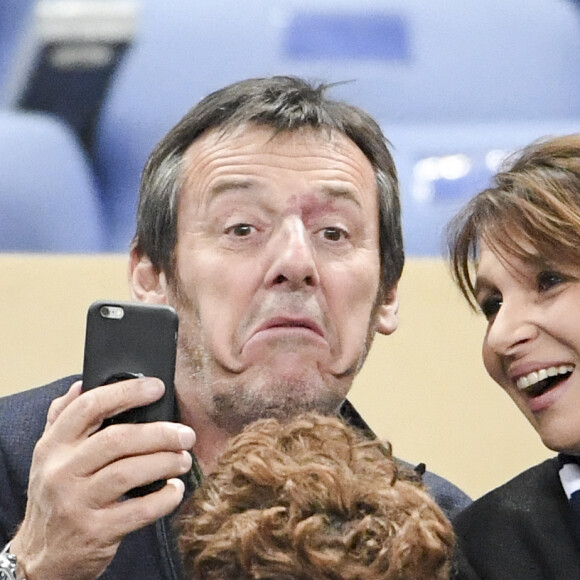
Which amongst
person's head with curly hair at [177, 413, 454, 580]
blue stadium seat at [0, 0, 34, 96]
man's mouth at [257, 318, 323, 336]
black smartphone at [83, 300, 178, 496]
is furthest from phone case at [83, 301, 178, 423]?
blue stadium seat at [0, 0, 34, 96]

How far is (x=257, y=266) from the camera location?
4.10 ft

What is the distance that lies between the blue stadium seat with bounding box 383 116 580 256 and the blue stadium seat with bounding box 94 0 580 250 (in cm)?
12

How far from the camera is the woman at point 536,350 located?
3.56ft

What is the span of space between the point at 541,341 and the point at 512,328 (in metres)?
0.03

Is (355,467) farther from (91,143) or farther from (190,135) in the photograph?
(91,143)

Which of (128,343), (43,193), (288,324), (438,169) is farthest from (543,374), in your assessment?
(43,193)

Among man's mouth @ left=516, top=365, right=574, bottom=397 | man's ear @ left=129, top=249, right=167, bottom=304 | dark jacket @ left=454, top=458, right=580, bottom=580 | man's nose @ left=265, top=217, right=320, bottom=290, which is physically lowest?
dark jacket @ left=454, top=458, right=580, bottom=580

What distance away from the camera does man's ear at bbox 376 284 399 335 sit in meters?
1.38

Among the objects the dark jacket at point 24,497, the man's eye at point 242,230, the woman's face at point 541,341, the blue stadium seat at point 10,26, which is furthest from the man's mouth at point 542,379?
the blue stadium seat at point 10,26

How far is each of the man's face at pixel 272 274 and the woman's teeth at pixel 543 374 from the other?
0.21 meters

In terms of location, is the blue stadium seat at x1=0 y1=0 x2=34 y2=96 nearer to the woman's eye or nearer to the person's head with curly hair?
the woman's eye

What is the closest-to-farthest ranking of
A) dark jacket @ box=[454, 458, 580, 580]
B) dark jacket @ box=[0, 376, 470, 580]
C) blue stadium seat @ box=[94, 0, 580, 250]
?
dark jacket @ box=[454, 458, 580, 580], dark jacket @ box=[0, 376, 470, 580], blue stadium seat @ box=[94, 0, 580, 250]

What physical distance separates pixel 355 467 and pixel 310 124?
0.59 metres

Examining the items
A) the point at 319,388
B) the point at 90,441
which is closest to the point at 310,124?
the point at 319,388
